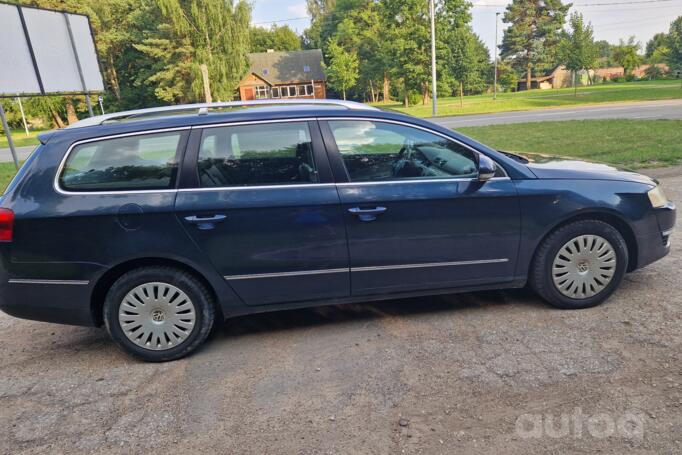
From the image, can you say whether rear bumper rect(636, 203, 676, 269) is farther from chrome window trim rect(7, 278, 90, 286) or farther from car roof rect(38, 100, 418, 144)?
chrome window trim rect(7, 278, 90, 286)

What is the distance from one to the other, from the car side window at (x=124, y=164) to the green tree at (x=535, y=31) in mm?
79059

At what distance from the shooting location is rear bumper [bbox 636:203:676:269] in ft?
12.1

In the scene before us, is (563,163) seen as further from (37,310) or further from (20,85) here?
(20,85)

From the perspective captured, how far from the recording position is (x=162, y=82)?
40125 millimetres

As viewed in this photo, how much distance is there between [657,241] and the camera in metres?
3.72

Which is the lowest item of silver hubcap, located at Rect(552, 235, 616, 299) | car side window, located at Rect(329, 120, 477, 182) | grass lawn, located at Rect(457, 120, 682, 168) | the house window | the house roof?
grass lawn, located at Rect(457, 120, 682, 168)

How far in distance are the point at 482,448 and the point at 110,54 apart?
56.5 m

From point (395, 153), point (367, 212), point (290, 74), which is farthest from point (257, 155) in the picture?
point (290, 74)

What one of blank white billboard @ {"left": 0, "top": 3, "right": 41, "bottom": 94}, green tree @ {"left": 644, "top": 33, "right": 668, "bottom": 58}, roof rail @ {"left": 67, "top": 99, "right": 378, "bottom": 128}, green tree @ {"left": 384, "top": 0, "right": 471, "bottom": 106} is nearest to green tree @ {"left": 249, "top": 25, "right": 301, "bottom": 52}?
green tree @ {"left": 384, "top": 0, "right": 471, "bottom": 106}

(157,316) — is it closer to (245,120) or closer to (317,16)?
(245,120)

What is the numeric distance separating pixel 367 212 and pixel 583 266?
5.88ft

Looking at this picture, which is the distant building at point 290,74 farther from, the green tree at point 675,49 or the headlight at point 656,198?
the headlight at point 656,198

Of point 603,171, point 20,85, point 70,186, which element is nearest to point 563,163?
point 603,171

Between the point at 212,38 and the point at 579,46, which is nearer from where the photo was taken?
the point at 579,46
